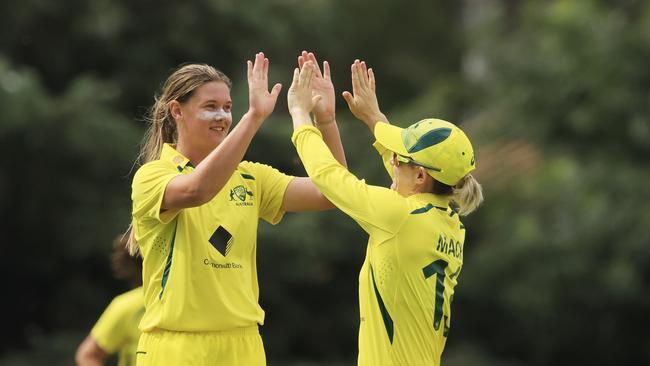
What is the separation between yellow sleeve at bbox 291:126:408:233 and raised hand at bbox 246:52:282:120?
0.76 ft

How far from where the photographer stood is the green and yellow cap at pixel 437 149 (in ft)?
15.5

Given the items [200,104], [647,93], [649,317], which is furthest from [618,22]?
[200,104]

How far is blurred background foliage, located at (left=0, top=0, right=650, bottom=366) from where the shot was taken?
A: 1235 centimetres

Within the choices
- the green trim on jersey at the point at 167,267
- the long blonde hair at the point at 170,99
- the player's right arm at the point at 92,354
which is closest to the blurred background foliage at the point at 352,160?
the player's right arm at the point at 92,354

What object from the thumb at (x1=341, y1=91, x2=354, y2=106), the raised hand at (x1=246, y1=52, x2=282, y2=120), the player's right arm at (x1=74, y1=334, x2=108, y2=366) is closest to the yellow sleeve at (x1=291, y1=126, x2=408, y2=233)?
the raised hand at (x1=246, y1=52, x2=282, y2=120)

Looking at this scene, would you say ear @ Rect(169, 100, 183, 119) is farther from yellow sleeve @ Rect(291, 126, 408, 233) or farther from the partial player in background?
the partial player in background

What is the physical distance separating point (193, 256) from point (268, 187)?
0.51 meters

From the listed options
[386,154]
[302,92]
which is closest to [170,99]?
[302,92]

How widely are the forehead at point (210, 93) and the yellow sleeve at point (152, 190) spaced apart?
0.99 feet

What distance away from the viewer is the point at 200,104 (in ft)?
15.9

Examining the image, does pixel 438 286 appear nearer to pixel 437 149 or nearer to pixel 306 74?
pixel 437 149

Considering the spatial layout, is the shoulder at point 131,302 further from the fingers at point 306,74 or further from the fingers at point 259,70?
the fingers at point 259,70

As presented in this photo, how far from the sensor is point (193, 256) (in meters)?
4.70

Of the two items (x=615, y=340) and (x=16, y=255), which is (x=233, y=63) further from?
(x=615, y=340)
